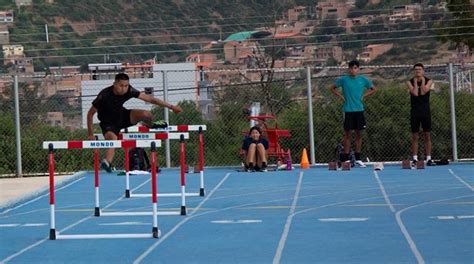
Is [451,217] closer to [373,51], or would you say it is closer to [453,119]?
[453,119]

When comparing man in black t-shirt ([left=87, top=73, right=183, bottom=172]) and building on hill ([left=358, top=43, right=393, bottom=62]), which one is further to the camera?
building on hill ([left=358, top=43, right=393, bottom=62])

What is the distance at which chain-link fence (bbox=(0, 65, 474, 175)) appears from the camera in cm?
2522

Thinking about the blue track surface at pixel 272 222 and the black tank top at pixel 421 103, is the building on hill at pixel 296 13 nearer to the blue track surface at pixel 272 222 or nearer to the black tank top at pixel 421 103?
the black tank top at pixel 421 103

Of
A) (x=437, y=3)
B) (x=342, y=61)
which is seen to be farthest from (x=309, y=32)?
(x=437, y=3)

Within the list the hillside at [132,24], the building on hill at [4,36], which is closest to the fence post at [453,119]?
the hillside at [132,24]

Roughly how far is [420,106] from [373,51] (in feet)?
62.0

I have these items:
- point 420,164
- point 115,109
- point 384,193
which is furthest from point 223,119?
point 115,109

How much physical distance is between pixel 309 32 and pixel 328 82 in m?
12.4

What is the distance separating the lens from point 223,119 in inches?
1038

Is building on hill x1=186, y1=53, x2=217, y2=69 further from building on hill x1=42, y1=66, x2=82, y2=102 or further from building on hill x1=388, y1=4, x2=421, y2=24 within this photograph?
building on hill x1=42, y1=66, x2=82, y2=102

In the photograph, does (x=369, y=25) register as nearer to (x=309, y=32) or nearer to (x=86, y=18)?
(x=309, y=32)

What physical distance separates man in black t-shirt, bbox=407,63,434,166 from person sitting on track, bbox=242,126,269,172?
2595 millimetres

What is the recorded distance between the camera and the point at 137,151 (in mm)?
22438

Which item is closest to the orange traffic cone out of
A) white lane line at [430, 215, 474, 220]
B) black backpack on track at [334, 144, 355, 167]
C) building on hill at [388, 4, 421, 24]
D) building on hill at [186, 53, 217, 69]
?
black backpack on track at [334, 144, 355, 167]
